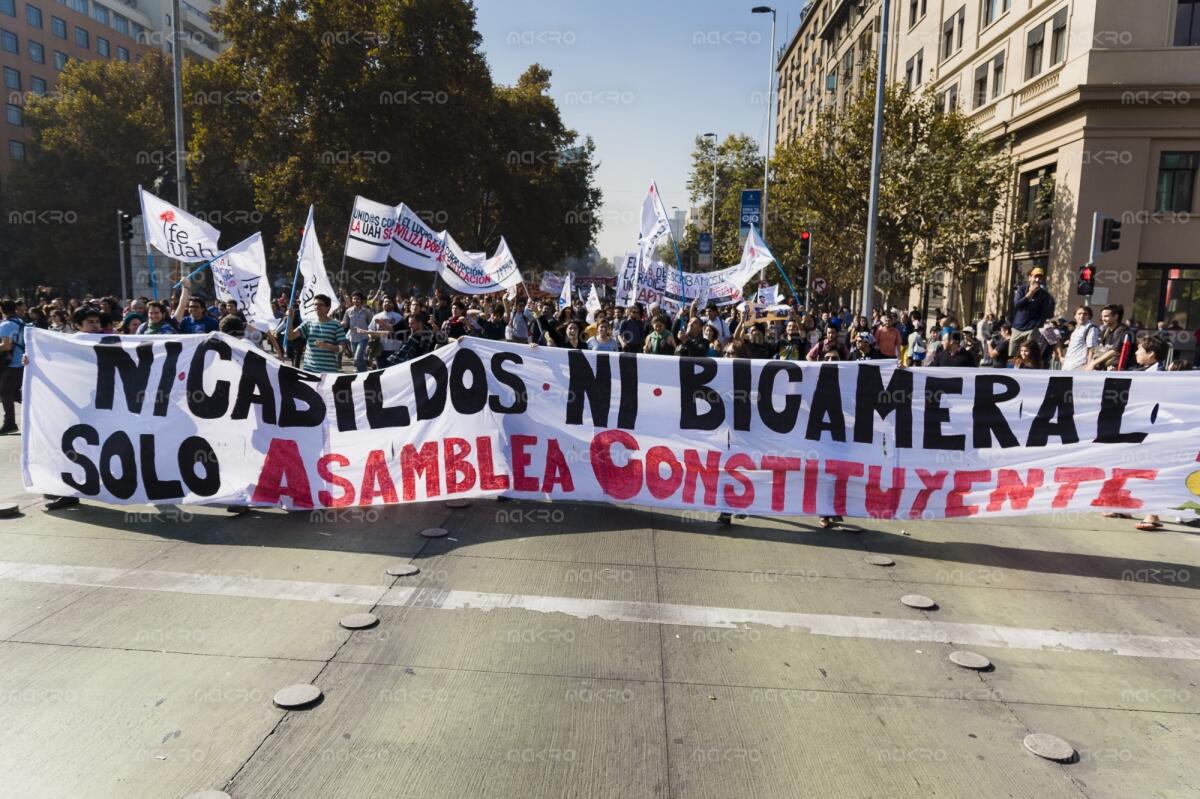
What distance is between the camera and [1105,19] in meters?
22.7

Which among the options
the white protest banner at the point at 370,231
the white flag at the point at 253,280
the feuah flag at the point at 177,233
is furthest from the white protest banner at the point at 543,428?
the white protest banner at the point at 370,231

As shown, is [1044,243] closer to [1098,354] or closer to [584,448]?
[1098,354]

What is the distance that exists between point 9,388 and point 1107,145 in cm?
2596

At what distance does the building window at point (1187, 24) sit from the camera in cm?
2252

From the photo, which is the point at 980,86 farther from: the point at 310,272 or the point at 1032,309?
the point at 310,272

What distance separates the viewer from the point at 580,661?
4367 mm

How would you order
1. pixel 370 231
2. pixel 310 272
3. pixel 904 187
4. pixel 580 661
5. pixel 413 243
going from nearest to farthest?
pixel 580 661 → pixel 310 272 → pixel 370 231 → pixel 413 243 → pixel 904 187

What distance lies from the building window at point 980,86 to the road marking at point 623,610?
3050 centimetres

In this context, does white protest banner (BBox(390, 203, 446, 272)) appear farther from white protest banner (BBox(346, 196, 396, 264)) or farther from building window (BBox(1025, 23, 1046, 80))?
building window (BBox(1025, 23, 1046, 80))

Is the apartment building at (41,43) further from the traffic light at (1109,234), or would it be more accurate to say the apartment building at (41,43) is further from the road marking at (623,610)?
the road marking at (623,610)

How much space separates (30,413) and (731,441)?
5772mm

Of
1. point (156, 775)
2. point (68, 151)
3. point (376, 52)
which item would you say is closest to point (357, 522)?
point (156, 775)

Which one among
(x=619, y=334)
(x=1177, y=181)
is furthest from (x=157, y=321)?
(x=1177, y=181)

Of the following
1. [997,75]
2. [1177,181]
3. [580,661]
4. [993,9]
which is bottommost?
[580,661]
